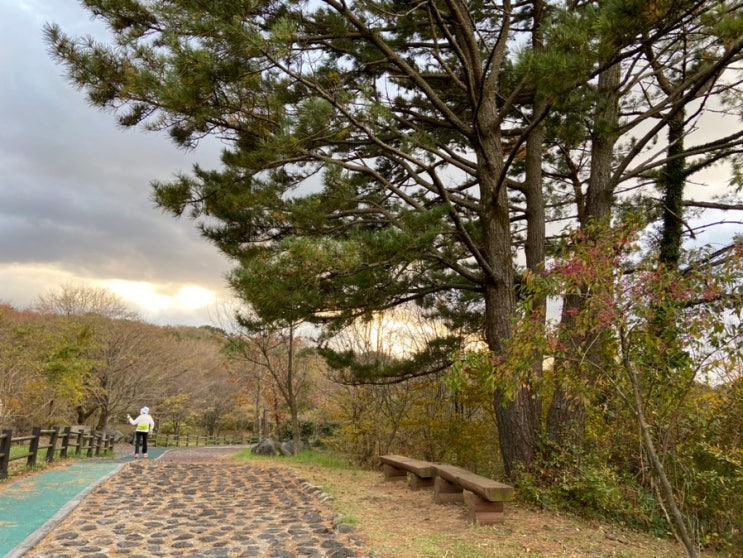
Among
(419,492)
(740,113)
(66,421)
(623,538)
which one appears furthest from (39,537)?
(66,421)

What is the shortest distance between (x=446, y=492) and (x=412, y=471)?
99 cm

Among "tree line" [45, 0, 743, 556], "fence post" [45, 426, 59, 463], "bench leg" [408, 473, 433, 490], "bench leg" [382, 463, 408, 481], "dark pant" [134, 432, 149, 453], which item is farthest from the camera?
"dark pant" [134, 432, 149, 453]

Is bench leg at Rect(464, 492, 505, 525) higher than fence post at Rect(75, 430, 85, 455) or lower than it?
lower

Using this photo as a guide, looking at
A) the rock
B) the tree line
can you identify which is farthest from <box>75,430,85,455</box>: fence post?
the tree line

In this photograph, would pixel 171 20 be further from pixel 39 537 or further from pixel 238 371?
pixel 238 371

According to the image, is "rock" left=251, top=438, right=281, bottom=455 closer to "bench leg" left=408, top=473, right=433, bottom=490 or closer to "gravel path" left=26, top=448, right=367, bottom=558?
"gravel path" left=26, top=448, right=367, bottom=558

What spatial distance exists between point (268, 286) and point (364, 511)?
2.83 meters

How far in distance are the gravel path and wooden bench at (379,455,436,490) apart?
131 centimetres

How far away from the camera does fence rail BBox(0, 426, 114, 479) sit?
26.1 ft

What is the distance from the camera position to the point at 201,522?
5.79m

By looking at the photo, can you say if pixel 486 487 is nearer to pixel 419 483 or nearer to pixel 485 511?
pixel 485 511

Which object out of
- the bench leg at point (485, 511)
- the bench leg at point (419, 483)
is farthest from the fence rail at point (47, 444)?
the bench leg at point (485, 511)

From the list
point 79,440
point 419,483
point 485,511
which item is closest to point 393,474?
point 419,483

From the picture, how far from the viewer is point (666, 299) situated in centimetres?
363
